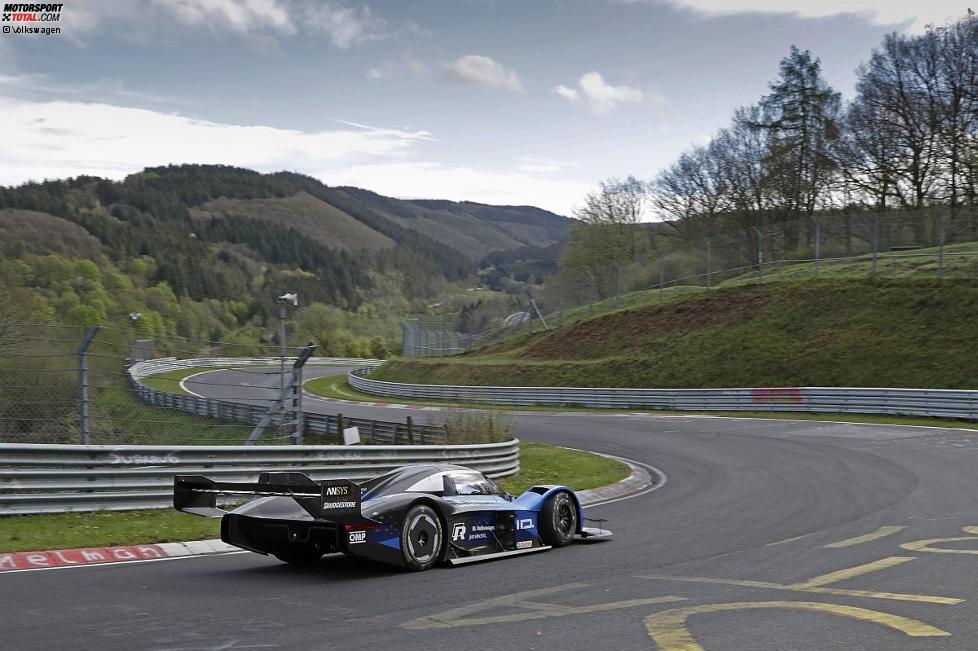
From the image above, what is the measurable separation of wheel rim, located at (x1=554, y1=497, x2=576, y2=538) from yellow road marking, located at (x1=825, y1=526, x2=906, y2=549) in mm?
2789

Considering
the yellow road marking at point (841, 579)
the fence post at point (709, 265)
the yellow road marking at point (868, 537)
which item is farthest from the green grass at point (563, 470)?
the fence post at point (709, 265)

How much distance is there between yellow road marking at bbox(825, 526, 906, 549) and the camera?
10217 mm

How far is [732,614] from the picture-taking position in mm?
6957

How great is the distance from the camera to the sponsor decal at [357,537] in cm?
835

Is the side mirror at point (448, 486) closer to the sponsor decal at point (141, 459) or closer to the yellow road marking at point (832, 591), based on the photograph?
the yellow road marking at point (832, 591)

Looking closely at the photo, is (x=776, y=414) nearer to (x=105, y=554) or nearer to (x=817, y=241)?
(x=817, y=241)

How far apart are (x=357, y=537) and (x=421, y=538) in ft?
2.77

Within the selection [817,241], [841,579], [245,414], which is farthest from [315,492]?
[817,241]

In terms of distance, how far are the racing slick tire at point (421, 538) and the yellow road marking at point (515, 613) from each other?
52.3 inches

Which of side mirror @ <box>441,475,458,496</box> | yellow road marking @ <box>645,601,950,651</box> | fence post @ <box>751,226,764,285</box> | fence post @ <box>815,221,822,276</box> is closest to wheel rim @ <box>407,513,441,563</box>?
side mirror @ <box>441,475,458,496</box>

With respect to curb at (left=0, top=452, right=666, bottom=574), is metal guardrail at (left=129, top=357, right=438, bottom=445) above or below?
above

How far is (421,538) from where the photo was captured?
9.03 metres

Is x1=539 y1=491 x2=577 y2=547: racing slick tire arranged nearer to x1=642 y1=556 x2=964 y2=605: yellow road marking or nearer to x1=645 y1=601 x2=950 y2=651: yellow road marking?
x1=642 y1=556 x2=964 y2=605: yellow road marking

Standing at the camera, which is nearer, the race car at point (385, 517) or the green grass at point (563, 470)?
the race car at point (385, 517)
